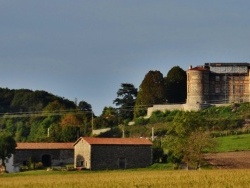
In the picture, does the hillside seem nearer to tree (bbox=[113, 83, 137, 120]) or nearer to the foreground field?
tree (bbox=[113, 83, 137, 120])

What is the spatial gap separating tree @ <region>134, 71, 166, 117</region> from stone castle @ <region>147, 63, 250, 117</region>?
4.07 m

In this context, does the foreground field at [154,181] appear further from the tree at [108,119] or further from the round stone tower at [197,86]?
the round stone tower at [197,86]

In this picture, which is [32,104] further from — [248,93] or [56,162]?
[56,162]

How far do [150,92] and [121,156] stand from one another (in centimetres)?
3877

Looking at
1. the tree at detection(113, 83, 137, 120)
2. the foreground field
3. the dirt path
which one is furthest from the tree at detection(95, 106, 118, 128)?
the foreground field

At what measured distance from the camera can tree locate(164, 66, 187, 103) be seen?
112 metres

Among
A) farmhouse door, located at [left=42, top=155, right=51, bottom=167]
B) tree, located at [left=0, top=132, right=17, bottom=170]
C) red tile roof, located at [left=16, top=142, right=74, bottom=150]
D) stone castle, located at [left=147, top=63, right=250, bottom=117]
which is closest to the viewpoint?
tree, located at [left=0, top=132, right=17, bottom=170]

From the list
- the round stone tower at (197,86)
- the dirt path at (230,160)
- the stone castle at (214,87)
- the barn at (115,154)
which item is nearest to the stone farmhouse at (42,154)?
the barn at (115,154)

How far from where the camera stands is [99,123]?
102938mm

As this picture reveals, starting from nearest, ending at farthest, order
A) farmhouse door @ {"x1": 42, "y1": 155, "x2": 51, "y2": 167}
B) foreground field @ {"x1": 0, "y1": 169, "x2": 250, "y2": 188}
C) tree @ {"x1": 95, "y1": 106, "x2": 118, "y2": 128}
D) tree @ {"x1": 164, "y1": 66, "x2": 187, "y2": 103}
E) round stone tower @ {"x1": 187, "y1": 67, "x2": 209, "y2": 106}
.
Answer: foreground field @ {"x1": 0, "y1": 169, "x2": 250, "y2": 188}, farmhouse door @ {"x1": 42, "y1": 155, "x2": 51, "y2": 167}, tree @ {"x1": 95, "y1": 106, "x2": 118, "y2": 128}, round stone tower @ {"x1": 187, "y1": 67, "x2": 209, "y2": 106}, tree @ {"x1": 164, "y1": 66, "x2": 187, "y2": 103}

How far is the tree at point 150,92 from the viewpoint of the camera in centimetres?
10969

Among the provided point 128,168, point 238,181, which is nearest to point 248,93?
point 128,168

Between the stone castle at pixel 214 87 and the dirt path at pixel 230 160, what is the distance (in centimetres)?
3168

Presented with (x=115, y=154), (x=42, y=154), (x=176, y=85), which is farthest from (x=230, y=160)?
(x=176, y=85)
